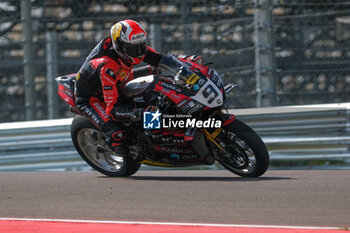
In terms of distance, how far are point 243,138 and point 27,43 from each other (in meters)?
3.40

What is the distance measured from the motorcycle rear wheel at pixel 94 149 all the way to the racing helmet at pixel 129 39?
1.01 meters

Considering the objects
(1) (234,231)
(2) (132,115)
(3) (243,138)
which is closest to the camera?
(1) (234,231)

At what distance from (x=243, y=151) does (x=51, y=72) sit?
3152 mm

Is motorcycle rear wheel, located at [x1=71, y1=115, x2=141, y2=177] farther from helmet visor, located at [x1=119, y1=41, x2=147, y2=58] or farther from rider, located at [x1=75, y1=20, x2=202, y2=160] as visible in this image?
helmet visor, located at [x1=119, y1=41, x2=147, y2=58]

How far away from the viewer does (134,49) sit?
6961 mm

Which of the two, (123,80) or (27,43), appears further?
(27,43)

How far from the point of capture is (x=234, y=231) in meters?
4.59

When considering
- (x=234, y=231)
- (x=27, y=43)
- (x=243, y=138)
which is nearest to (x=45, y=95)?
(x=27, y=43)

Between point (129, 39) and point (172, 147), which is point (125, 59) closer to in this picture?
point (129, 39)

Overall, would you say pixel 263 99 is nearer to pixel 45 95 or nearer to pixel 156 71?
pixel 156 71

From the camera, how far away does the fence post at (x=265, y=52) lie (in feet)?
27.5

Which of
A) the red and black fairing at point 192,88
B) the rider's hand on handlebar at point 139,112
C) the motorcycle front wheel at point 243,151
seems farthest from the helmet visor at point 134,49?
the motorcycle front wheel at point 243,151

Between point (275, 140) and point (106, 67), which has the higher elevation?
point (106, 67)

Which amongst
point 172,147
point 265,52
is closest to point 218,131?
point 172,147
